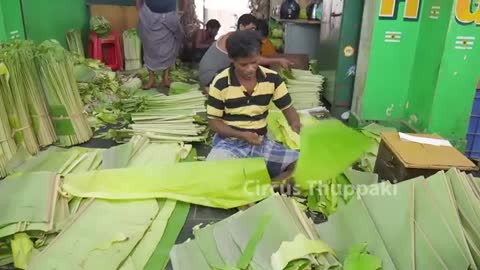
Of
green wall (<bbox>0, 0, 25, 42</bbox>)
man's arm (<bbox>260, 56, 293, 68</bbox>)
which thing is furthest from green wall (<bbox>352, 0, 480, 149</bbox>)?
green wall (<bbox>0, 0, 25, 42</bbox>)

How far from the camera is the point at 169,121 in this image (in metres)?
3.89

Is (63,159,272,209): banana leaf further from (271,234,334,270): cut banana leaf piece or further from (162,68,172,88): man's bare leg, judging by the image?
(162,68,172,88): man's bare leg

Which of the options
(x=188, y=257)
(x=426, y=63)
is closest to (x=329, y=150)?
(x=188, y=257)

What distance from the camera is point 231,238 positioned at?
2.18 metres

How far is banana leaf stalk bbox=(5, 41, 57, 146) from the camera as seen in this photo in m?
3.19

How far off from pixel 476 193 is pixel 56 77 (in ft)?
10.4

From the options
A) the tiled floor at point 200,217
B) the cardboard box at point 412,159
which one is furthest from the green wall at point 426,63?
the tiled floor at point 200,217

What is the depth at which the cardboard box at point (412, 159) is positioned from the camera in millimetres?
2520

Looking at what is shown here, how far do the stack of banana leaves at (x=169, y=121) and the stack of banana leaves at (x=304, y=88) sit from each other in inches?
38.9

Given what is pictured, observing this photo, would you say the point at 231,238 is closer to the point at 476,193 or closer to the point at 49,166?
the point at 476,193

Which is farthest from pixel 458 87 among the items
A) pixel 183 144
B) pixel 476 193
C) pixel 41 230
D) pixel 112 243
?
pixel 41 230

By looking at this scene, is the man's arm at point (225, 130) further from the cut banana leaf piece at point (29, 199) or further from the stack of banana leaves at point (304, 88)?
the stack of banana leaves at point (304, 88)

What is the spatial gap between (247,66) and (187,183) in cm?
84

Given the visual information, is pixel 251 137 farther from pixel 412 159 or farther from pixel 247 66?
pixel 412 159
